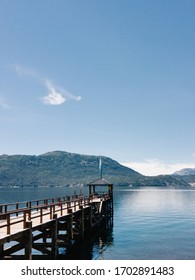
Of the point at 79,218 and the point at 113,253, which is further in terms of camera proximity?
the point at 79,218

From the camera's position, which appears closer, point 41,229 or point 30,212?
point 30,212

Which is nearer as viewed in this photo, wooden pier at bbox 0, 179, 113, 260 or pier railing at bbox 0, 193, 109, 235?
pier railing at bbox 0, 193, 109, 235

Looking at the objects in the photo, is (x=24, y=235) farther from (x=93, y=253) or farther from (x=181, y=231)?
(x=181, y=231)

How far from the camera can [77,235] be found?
116ft

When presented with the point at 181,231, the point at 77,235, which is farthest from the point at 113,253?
the point at 181,231

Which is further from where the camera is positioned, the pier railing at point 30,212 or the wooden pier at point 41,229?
the wooden pier at point 41,229

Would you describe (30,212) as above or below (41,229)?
above
